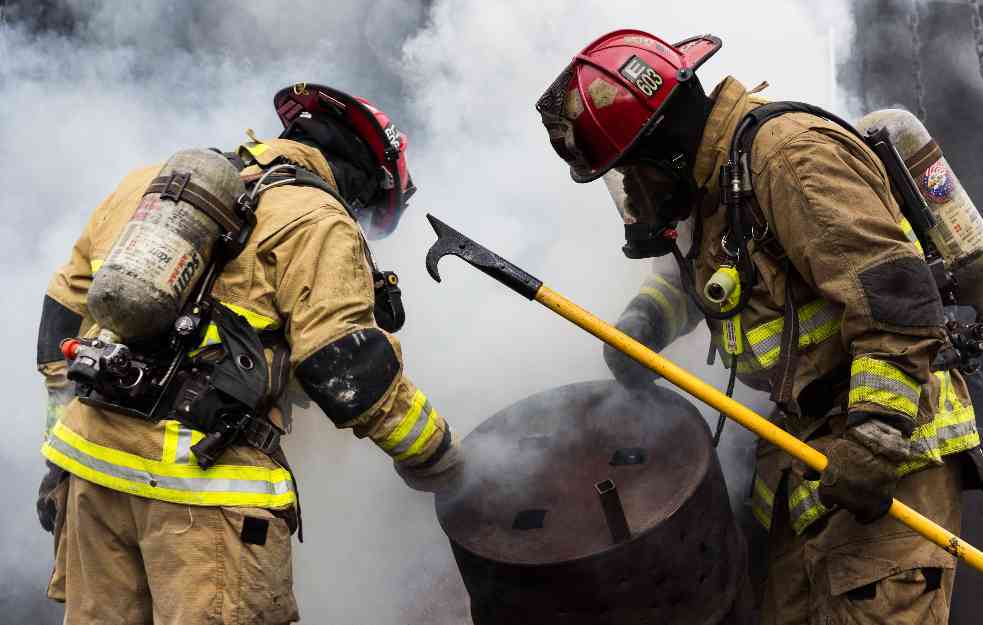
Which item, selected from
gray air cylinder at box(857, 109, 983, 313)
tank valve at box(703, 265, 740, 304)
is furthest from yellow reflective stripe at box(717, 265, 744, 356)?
gray air cylinder at box(857, 109, 983, 313)

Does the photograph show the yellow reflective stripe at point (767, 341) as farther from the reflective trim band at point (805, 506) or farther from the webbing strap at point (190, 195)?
the webbing strap at point (190, 195)

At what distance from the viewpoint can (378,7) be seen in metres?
6.06

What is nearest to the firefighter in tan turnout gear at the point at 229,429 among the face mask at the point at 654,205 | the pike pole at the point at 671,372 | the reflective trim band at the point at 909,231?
the pike pole at the point at 671,372

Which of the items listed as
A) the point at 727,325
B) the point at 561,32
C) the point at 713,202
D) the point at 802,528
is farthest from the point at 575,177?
the point at 561,32

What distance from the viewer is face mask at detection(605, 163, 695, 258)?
3289 millimetres

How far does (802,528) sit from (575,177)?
1.43 meters

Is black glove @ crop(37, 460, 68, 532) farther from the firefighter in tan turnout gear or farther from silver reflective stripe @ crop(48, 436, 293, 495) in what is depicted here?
silver reflective stripe @ crop(48, 436, 293, 495)

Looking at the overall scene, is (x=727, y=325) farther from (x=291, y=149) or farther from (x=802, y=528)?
(x=291, y=149)

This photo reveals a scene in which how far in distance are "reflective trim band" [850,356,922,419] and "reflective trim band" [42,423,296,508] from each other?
1.76m

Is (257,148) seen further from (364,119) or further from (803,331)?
(803,331)

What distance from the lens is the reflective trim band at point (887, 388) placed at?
271 centimetres

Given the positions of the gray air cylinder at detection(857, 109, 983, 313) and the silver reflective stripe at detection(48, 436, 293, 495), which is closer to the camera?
the silver reflective stripe at detection(48, 436, 293, 495)

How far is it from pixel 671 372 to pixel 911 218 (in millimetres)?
978

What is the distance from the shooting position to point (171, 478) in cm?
278
